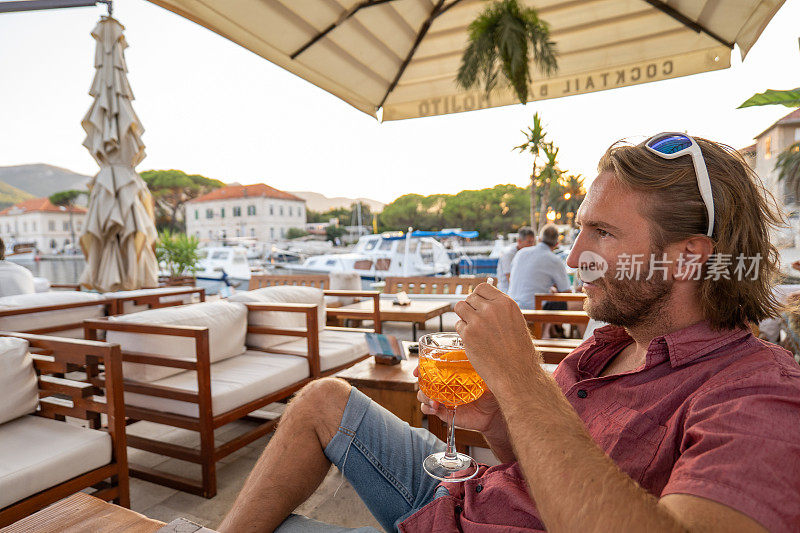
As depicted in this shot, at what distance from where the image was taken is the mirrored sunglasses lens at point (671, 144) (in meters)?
0.98

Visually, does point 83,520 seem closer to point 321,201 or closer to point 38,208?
point 38,208

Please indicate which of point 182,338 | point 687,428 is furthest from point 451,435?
point 182,338

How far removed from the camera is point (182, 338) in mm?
2738

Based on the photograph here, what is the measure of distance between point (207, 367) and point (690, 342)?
212 cm

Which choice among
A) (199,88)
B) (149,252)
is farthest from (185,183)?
(149,252)

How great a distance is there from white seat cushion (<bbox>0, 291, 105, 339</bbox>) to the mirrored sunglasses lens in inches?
158

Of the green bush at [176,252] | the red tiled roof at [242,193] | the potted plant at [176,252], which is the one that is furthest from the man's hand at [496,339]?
the red tiled roof at [242,193]

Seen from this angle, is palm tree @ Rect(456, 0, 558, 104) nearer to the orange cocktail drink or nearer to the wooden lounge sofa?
the wooden lounge sofa

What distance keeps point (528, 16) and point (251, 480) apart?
318 cm

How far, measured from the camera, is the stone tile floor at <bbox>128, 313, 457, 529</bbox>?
6.86 ft

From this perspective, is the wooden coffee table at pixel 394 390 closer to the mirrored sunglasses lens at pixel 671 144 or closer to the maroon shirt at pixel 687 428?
the maroon shirt at pixel 687 428

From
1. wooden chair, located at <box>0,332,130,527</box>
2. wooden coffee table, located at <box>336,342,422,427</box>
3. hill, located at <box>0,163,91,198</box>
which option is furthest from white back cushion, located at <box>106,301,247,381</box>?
hill, located at <box>0,163,91,198</box>

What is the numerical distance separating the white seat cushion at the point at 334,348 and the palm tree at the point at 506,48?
2189 mm

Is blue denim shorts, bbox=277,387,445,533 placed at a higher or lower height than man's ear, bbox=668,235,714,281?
lower
